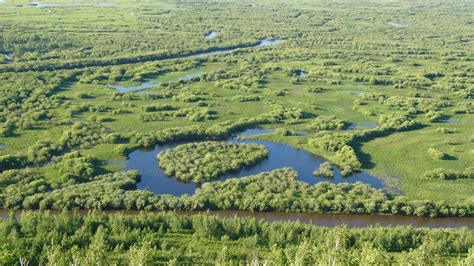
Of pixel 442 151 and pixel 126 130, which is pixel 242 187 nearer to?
pixel 126 130

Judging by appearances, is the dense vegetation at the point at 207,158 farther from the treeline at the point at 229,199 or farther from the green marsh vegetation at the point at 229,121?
the treeline at the point at 229,199

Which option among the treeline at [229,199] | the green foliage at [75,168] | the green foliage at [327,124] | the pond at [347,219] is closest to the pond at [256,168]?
the treeline at [229,199]

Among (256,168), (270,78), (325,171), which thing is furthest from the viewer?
(270,78)

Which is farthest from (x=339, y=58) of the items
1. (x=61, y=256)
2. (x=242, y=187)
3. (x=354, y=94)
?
(x=61, y=256)

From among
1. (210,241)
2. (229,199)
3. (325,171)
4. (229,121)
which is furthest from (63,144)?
(325,171)

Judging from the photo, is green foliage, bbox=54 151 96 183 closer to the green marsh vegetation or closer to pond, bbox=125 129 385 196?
the green marsh vegetation

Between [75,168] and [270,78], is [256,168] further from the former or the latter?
[270,78]
